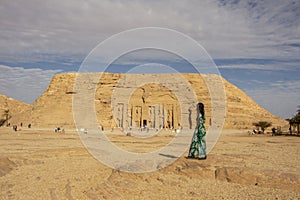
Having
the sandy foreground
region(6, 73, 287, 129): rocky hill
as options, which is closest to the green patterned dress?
the sandy foreground

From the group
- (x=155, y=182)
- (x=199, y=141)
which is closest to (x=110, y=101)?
(x=199, y=141)

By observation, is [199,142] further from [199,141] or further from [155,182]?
[155,182]

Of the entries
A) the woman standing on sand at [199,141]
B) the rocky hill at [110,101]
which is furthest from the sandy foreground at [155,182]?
the rocky hill at [110,101]

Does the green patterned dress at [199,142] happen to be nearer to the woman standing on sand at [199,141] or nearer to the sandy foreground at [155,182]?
the woman standing on sand at [199,141]

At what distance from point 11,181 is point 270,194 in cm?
800

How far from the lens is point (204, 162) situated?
11.5m

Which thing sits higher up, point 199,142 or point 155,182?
point 199,142

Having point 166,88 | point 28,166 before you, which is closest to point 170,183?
point 28,166

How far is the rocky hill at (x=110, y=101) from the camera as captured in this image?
189 ft

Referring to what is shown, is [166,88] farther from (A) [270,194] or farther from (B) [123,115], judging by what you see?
(A) [270,194]

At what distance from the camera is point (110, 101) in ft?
209

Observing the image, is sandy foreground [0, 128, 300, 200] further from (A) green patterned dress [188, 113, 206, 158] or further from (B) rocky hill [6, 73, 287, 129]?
(B) rocky hill [6, 73, 287, 129]

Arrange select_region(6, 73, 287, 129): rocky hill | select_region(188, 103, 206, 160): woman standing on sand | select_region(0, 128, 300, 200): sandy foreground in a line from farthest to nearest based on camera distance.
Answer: select_region(6, 73, 287, 129): rocky hill < select_region(188, 103, 206, 160): woman standing on sand < select_region(0, 128, 300, 200): sandy foreground

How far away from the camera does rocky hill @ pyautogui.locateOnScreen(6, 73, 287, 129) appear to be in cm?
5775
